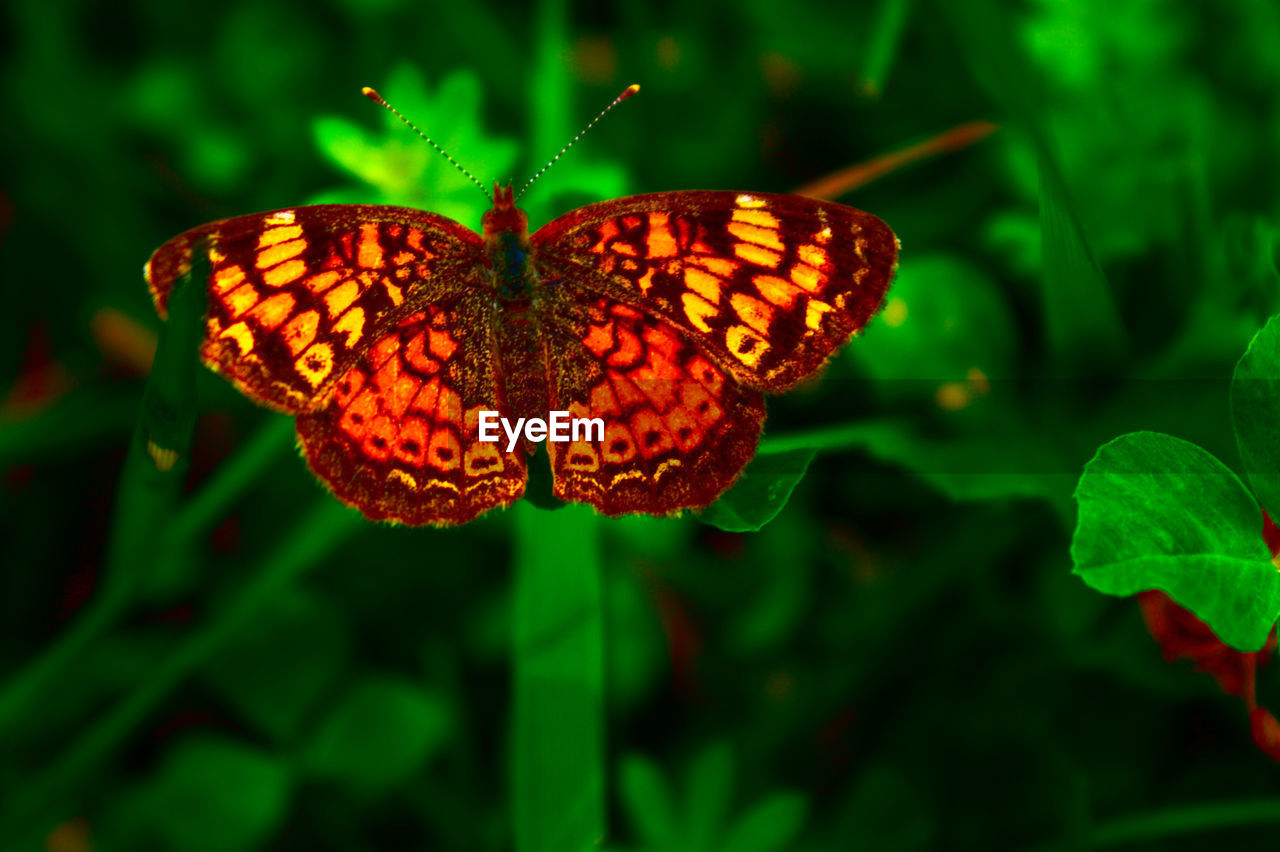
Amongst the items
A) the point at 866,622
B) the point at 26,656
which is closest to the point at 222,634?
the point at 26,656

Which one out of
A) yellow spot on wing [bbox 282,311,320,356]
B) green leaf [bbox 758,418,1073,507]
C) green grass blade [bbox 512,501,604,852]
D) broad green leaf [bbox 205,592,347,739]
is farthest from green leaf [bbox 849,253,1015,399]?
broad green leaf [bbox 205,592,347,739]

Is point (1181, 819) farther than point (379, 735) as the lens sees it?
No

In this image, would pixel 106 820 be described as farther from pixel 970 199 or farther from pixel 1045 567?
pixel 970 199

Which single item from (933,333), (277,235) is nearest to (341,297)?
(277,235)

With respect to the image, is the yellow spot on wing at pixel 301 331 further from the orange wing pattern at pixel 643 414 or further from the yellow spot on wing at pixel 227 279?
the orange wing pattern at pixel 643 414

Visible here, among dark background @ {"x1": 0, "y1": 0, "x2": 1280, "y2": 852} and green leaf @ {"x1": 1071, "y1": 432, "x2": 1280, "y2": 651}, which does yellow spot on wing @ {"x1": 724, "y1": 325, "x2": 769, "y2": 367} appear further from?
green leaf @ {"x1": 1071, "y1": 432, "x2": 1280, "y2": 651}

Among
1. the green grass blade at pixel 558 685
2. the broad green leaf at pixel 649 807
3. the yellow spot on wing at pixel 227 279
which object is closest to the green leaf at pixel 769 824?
the broad green leaf at pixel 649 807

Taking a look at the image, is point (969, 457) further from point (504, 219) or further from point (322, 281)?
point (322, 281)
